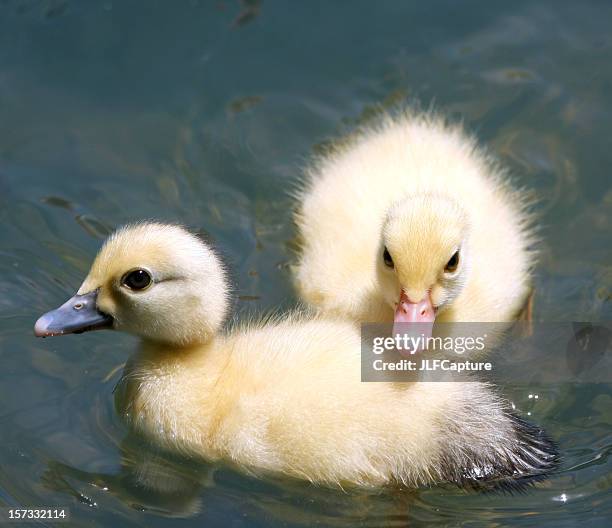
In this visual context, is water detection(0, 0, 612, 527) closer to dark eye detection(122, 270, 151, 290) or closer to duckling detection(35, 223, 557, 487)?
duckling detection(35, 223, 557, 487)

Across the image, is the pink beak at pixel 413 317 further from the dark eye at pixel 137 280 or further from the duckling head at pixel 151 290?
the dark eye at pixel 137 280

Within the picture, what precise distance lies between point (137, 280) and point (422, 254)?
970 millimetres

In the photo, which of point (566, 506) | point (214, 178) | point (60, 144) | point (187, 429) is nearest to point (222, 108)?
point (214, 178)

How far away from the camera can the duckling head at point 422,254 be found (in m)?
3.84

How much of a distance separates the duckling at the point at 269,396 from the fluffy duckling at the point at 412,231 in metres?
0.29

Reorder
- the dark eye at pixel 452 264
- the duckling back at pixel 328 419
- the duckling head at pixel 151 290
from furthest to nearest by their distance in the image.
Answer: the dark eye at pixel 452 264, the duckling head at pixel 151 290, the duckling back at pixel 328 419

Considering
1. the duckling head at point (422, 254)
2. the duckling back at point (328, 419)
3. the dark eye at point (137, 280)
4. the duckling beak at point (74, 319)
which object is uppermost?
the duckling head at point (422, 254)

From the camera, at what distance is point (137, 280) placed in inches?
149

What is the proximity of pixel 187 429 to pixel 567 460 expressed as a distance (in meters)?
1.35

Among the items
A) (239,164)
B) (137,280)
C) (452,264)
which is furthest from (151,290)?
(239,164)

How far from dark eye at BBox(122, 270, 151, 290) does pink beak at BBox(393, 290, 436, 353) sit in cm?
86

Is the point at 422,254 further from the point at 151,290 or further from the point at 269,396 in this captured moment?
the point at 151,290

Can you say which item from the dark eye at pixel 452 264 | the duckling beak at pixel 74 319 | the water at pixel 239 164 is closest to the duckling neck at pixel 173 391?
the water at pixel 239 164

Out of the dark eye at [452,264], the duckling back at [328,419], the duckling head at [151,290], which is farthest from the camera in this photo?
the dark eye at [452,264]
